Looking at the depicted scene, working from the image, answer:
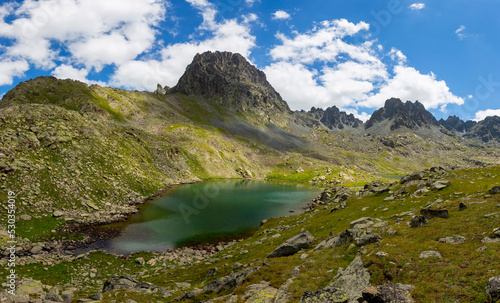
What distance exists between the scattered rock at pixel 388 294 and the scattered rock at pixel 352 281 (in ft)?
4.08

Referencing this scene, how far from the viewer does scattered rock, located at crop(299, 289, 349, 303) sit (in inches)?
463

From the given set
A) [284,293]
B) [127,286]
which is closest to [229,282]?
[284,293]

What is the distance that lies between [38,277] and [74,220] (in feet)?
71.0

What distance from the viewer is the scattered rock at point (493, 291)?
29.2ft

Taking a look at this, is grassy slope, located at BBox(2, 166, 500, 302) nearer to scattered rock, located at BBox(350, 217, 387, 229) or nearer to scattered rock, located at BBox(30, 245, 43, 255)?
scattered rock, located at BBox(350, 217, 387, 229)

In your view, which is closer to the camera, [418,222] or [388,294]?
[388,294]

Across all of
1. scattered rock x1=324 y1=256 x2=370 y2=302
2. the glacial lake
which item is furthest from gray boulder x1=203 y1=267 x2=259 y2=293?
the glacial lake

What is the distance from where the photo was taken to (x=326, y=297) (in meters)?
11.9

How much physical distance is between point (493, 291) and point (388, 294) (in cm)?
380

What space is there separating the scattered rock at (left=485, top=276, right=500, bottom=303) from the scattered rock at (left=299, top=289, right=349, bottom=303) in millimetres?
5676

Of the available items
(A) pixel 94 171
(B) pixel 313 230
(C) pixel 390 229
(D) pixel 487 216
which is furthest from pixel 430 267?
(A) pixel 94 171

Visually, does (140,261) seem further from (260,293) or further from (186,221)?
(260,293)

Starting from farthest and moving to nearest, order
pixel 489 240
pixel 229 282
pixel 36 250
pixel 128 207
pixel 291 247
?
pixel 128 207
pixel 36 250
pixel 291 247
pixel 229 282
pixel 489 240

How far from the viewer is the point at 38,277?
87.2 ft
